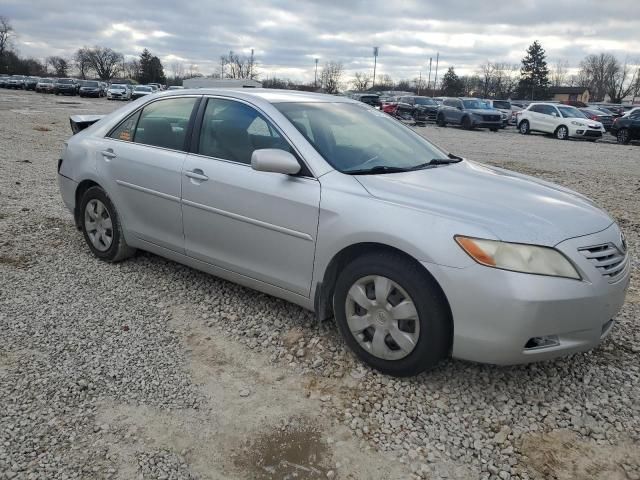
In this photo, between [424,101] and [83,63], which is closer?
[424,101]

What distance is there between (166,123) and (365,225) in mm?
2134

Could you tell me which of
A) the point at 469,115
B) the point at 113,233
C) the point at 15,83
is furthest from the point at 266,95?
the point at 15,83

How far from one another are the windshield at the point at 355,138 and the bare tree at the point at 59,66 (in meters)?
115

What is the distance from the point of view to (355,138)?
146 inches

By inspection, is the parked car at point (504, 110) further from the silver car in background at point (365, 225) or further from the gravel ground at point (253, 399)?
the silver car in background at point (365, 225)

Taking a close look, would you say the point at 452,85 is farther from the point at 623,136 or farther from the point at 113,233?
the point at 113,233

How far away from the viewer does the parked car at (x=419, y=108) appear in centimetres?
2982

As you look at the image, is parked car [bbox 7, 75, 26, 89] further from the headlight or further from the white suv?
the headlight

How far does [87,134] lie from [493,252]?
3.86 metres

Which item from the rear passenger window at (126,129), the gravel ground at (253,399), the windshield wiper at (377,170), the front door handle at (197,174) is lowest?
the gravel ground at (253,399)

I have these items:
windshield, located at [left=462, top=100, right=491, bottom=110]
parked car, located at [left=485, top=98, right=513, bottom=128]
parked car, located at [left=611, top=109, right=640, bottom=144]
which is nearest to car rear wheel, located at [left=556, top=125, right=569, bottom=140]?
parked car, located at [left=611, top=109, right=640, bottom=144]

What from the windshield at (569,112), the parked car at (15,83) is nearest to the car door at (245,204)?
the windshield at (569,112)

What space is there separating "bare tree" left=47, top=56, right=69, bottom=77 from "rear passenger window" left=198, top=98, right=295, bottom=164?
11478 centimetres

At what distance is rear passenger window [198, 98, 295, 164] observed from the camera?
3.55 meters
